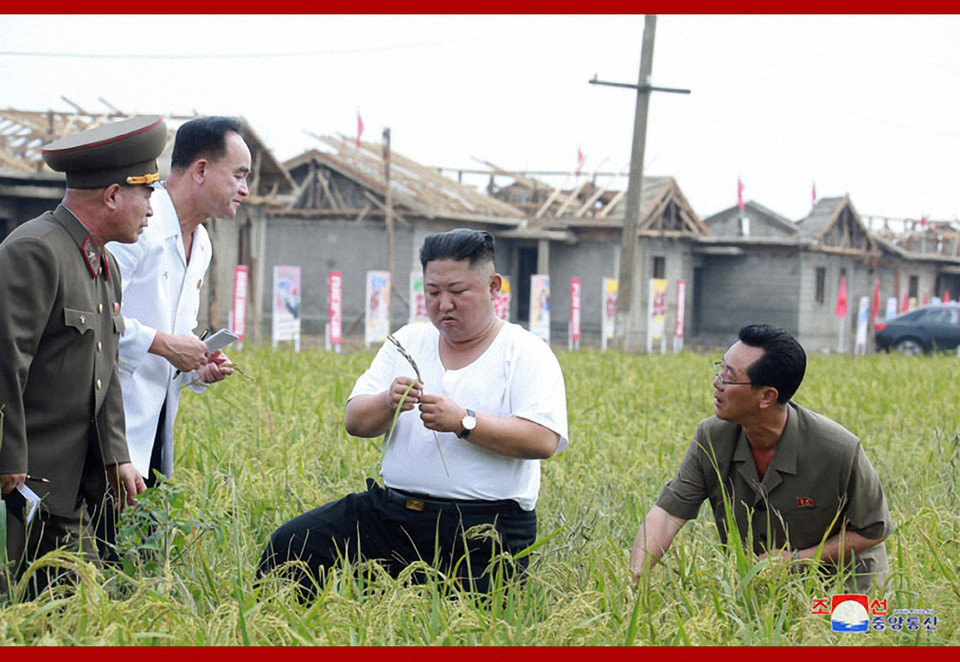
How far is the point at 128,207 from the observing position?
304 centimetres

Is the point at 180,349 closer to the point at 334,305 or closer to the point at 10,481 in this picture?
the point at 10,481

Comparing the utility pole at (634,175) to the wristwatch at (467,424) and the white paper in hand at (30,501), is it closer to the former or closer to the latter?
the wristwatch at (467,424)

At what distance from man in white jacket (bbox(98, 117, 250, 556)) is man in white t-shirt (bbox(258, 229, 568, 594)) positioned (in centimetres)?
59

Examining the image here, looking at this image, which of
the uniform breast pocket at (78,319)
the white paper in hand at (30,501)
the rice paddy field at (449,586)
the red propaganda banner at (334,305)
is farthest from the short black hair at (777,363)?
the red propaganda banner at (334,305)

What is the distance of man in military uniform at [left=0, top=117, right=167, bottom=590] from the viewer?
273 centimetres

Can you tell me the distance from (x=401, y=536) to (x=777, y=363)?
1.25 meters

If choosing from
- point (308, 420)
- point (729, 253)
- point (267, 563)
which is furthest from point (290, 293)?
point (729, 253)

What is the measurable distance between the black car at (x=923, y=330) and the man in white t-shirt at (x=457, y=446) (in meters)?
22.7

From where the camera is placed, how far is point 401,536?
3348 millimetres

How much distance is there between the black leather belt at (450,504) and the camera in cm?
328

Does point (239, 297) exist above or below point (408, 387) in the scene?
below

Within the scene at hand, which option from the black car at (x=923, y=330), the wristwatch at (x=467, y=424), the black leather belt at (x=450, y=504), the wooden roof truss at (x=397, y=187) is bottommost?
the black car at (x=923, y=330)

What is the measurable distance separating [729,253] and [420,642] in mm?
26532

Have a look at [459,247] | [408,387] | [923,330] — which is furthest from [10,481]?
[923,330]
